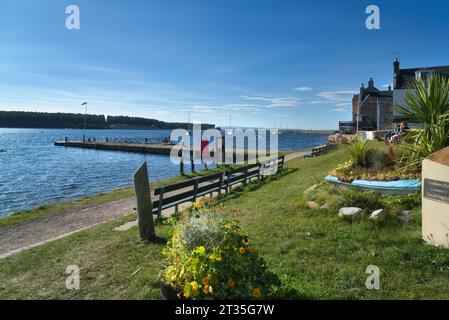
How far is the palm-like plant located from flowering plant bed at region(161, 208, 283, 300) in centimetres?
543

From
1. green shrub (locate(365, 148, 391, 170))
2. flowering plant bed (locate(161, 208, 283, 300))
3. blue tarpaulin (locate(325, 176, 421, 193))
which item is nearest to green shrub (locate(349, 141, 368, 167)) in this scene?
green shrub (locate(365, 148, 391, 170))

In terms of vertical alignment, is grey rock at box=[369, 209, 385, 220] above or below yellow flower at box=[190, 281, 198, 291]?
below

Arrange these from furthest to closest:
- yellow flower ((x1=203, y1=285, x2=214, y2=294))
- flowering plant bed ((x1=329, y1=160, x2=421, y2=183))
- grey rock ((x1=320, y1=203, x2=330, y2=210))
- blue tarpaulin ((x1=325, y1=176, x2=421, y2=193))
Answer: flowering plant bed ((x1=329, y1=160, x2=421, y2=183)) → blue tarpaulin ((x1=325, y1=176, x2=421, y2=193)) → grey rock ((x1=320, y1=203, x2=330, y2=210)) → yellow flower ((x1=203, y1=285, x2=214, y2=294))

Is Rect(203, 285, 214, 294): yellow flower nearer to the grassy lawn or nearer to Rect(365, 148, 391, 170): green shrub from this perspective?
the grassy lawn

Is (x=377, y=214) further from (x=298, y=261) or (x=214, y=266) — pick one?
(x=214, y=266)

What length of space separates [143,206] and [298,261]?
368 cm

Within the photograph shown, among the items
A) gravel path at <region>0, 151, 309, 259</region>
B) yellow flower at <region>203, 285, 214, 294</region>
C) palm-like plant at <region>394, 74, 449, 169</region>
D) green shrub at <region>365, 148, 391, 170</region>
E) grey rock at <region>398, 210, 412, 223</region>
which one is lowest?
gravel path at <region>0, 151, 309, 259</region>

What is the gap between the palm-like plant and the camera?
286 inches

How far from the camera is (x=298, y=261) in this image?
17.6 feet

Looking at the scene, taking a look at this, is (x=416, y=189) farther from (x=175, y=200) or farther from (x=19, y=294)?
(x=19, y=294)

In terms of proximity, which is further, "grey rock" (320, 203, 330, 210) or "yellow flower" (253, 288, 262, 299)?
"grey rock" (320, 203, 330, 210)

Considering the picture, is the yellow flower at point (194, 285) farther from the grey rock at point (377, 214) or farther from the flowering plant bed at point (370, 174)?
the flowering plant bed at point (370, 174)

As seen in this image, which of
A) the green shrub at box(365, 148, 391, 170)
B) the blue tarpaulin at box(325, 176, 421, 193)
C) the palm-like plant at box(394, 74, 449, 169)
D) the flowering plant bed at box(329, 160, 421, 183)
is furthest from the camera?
the green shrub at box(365, 148, 391, 170)

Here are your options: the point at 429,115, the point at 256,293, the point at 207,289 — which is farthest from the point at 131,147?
the point at 256,293
